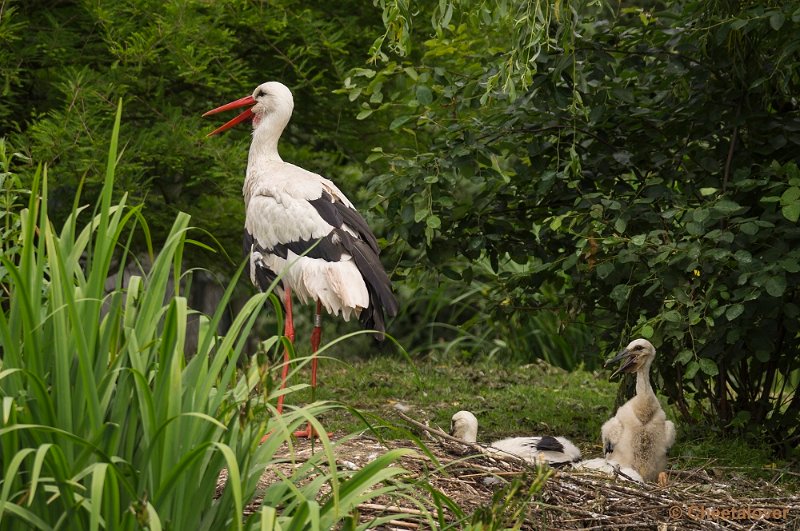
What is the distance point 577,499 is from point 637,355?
1289 mm

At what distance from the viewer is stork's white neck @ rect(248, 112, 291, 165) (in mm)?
7090

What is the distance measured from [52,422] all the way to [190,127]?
A: 196 inches

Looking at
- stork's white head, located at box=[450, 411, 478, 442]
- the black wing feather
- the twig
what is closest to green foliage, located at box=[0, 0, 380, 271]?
stork's white head, located at box=[450, 411, 478, 442]

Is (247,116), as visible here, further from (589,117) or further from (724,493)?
(724,493)

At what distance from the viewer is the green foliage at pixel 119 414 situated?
3.22 m

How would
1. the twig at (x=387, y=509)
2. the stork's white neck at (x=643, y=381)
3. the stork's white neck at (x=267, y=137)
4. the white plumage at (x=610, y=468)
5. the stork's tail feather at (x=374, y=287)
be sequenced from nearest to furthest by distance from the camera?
the twig at (x=387, y=509)
the white plumage at (x=610, y=468)
the stork's white neck at (x=643, y=381)
the stork's tail feather at (x=374, y=287)
the stork's white neck at (x=267, y=137)

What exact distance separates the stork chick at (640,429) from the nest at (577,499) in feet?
0.83

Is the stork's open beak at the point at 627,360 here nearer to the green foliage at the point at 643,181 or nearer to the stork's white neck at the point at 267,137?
the green foliage at the point at 643,181

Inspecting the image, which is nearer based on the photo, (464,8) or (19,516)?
(19,516)

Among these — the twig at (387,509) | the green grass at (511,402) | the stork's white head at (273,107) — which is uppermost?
the stork's white head at (273,107)

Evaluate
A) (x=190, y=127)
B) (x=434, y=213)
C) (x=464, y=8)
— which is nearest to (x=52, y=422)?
(x=464, y=8)

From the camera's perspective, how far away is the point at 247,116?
7.32m

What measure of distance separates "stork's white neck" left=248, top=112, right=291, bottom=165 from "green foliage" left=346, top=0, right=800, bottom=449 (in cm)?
67

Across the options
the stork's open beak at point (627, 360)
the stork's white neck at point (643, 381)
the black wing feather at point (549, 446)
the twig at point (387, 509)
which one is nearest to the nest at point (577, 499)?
the twig at point (387, 509)
